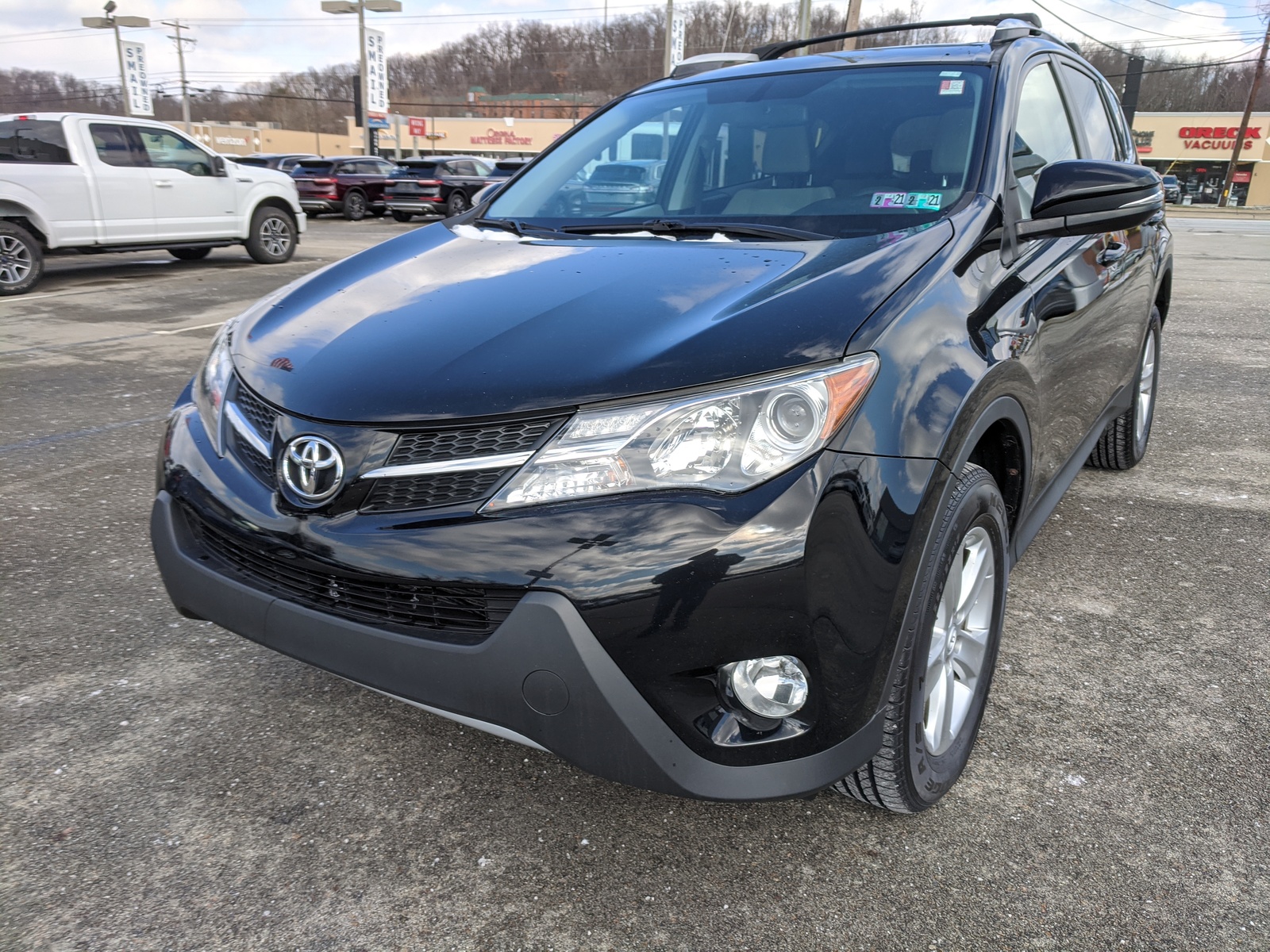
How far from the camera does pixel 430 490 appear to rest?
1738 millimetres

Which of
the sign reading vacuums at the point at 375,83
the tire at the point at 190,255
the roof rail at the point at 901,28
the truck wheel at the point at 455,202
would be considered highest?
the sign reading vacuums at the point at 375,83

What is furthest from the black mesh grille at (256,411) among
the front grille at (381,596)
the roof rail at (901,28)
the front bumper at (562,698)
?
the roof rail at (901,28)

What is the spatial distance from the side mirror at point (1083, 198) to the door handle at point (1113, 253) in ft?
1.96

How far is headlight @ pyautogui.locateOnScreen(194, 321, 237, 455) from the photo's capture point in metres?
2.15

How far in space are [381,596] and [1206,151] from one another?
62.3 metres

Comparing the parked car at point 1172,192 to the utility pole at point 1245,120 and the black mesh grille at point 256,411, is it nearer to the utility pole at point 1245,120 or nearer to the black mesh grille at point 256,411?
the black mesh grille at point 256,411

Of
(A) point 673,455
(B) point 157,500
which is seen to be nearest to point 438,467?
(A) point 673,455

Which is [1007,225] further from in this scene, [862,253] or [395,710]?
[395,710]

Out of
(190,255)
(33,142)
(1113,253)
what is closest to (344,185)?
(190,255)

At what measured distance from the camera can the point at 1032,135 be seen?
9.13 ft

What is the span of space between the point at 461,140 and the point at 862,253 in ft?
254

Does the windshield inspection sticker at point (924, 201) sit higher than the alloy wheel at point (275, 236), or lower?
higher

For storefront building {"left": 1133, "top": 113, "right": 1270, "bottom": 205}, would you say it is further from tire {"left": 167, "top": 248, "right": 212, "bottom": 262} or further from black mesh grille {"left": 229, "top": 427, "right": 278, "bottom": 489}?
black mesh grille {"left": 229, "top": 427, "right": 278, "bottom": 489}

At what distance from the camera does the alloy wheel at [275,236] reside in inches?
493
